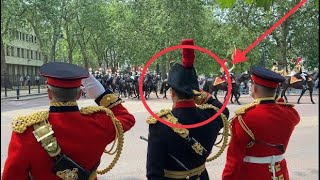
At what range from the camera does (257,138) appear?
122 inches

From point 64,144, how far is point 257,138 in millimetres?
1357

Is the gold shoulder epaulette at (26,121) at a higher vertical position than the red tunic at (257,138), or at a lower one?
higher

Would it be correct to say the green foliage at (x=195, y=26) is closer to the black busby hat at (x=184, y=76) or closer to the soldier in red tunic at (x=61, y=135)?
the black busby hat at (x=184, y=76)

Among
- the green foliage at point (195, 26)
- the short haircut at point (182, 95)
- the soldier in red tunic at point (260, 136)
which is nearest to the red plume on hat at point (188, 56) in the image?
the short haircut at point (182, 95)

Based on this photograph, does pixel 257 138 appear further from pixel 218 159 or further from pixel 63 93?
pixel 218 159

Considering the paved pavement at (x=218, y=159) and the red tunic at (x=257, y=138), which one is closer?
the red tunic at (x=257, y=138)

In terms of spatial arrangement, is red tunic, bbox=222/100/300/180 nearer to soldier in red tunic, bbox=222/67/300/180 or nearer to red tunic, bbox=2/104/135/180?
soldier in red tunic, bbox=222/67/300/180

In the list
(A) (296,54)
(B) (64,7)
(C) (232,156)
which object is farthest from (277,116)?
(B) (64,7)

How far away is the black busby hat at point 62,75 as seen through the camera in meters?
2.38

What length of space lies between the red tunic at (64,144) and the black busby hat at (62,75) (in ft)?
0.52

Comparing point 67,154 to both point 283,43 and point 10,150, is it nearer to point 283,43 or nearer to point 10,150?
point 10,150

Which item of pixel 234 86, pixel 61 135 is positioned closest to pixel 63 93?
pixel 61 135

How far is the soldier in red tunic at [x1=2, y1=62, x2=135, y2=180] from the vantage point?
7.67ft

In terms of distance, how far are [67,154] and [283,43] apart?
3174cm
